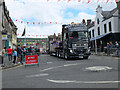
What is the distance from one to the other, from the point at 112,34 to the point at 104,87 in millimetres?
27813

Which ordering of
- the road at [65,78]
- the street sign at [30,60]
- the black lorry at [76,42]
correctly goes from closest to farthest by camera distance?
the road at [65,78], the street sign at [30,60], the black lorry at [76,42]

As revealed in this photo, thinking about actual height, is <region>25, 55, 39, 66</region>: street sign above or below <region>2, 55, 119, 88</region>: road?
above

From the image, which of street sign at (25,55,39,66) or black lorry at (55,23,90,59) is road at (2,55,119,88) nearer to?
street sign at (25,55,39,66)

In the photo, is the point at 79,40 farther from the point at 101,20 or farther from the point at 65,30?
the point at 101,20

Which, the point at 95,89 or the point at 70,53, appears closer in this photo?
the point at 95,89

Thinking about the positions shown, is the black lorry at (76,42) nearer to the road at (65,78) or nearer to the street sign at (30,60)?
the street sign at (30,60)

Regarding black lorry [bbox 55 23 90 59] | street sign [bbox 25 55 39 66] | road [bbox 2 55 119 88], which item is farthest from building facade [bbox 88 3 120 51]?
road [bbox 2 55 119 88]

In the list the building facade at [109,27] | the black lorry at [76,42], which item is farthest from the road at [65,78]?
the building facade at [109,27]

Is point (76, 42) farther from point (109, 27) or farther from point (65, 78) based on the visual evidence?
point (109, 27)

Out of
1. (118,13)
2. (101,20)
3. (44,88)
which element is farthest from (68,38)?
(101,20)

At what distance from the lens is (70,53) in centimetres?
1692

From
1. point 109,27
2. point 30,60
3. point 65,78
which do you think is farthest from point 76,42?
point 109,27

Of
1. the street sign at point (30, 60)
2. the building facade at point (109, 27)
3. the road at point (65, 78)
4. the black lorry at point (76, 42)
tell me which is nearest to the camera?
the road at point (65, 78)

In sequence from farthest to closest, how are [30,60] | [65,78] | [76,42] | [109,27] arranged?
[109,27] → [76,42] → [30,60] → [65,78]
